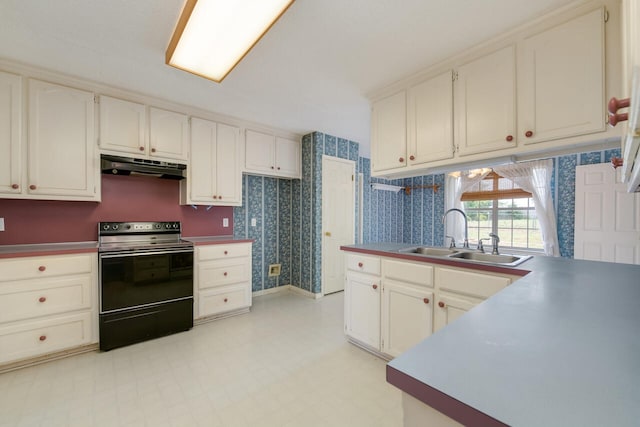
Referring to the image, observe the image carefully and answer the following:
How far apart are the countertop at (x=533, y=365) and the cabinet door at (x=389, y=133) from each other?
168 centimetres

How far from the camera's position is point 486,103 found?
186 centimetres

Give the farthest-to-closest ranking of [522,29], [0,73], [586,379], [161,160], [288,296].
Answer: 1. [288,296]
2. [161,160]
3. [0,73]
4. [522,29]
5. [586,379]

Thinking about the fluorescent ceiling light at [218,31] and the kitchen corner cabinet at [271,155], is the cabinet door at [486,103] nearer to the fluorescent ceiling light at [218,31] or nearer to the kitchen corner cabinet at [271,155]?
the fluorescent ceiling light at [218,31]

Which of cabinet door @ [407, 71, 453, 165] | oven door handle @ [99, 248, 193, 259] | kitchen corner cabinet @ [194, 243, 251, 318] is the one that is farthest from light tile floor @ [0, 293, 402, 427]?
cabinet door @ [407, 71, 453, 165]

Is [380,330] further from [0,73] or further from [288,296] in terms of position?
[0,73]

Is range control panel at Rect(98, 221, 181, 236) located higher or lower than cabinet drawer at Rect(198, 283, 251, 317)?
A: higher

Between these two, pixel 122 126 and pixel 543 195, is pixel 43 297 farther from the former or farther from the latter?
pixel 543 195

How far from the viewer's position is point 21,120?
2.15 metres

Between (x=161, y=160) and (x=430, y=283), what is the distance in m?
2.75

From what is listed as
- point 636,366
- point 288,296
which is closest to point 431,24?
point 636,366

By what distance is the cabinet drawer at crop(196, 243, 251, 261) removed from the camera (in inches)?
114

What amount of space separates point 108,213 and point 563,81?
152 inches

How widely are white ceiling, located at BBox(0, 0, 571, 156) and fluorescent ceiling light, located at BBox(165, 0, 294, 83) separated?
0.43ft

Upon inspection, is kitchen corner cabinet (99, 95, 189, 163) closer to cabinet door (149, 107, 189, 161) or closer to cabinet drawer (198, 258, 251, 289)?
cabinet door (149, 107, 189, 161)
